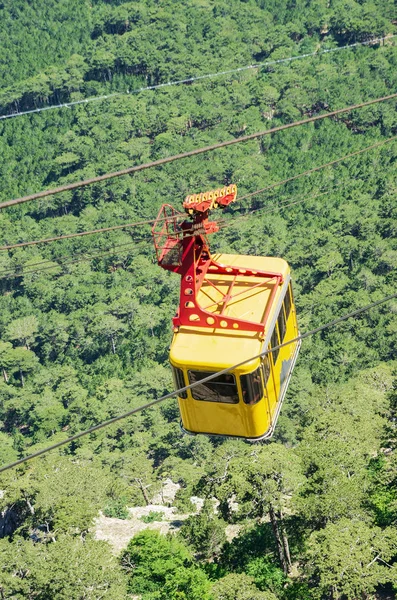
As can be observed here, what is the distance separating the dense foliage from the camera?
112ft

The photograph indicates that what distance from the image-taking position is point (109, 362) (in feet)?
251

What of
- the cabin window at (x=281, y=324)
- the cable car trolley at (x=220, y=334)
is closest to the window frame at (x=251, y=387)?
the cable car trolley at (x=220, y=334)

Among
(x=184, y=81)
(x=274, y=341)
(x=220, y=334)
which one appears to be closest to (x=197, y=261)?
(x=220, y=334)

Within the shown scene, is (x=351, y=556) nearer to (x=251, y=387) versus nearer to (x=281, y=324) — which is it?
(x=281, y=324)

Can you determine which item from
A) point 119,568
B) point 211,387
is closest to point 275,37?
point 119,568

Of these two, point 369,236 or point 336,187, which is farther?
point 336,187

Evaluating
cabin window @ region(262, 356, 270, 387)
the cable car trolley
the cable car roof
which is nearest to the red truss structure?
the cable car trolley

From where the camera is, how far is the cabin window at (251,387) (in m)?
19.5

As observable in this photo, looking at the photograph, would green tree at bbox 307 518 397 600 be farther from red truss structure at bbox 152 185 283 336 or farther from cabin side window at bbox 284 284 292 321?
red truss structure at bbox 152 185 283 336

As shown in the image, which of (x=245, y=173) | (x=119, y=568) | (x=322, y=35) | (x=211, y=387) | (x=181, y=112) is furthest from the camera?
(x=322, y=35)

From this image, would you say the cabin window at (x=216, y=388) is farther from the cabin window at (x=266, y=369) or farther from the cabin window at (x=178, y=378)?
the cabin window at (x=266, y=369)

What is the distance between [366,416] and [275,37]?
3952 inches

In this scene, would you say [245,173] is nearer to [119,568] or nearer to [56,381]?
[56,381]

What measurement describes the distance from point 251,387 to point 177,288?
2569 inches
